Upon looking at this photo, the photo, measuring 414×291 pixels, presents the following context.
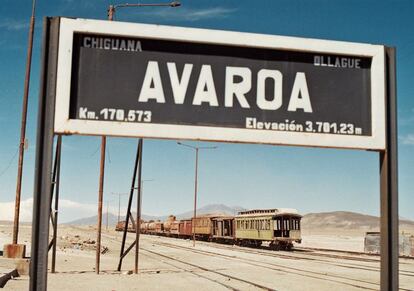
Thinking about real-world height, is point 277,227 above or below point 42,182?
below

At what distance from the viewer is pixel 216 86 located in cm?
428

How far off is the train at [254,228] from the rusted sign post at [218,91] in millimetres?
37219

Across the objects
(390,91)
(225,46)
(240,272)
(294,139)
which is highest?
(225,46)

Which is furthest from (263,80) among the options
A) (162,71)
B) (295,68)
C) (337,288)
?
(337,288)

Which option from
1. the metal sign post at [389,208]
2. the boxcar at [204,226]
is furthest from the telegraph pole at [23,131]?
the boxcar at [204,226]

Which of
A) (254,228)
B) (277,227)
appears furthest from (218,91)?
(254,228)

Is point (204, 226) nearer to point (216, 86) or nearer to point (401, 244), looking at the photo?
point (401, 244)

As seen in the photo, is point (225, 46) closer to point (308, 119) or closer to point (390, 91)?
point (308, 119)

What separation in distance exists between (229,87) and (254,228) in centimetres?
4166

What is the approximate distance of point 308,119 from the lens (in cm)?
439

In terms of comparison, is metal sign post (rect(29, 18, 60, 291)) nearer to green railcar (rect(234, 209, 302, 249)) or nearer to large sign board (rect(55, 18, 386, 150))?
large sign board (rect(55, 18, 386, 150))

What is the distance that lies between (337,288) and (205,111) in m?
13.3

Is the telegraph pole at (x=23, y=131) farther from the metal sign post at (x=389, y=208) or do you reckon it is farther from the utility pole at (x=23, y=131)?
the metal sign post at (x=389, y=208)

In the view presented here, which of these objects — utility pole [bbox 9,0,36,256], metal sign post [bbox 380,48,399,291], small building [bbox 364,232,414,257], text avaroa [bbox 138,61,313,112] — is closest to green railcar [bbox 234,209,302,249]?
small building [bbox 364,232,414,257]
